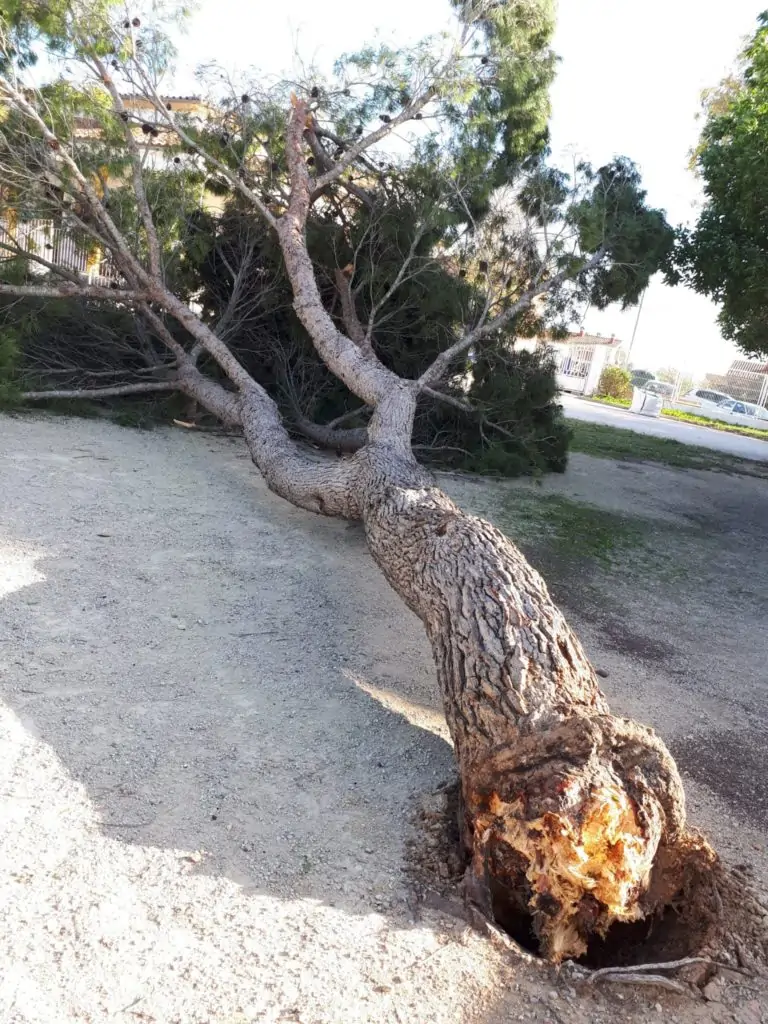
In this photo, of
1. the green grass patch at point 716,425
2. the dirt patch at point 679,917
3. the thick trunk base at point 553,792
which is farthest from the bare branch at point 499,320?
the green grass patch at point 716,425

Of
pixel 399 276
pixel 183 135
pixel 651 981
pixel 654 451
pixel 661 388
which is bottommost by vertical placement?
pixel 651 981

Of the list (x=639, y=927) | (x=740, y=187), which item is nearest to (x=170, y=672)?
(x=639, y=927)

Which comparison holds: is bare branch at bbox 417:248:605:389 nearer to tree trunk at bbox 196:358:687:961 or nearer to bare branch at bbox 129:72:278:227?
bare branch at bbox 129:72:278:227

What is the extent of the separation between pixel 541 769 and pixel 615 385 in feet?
92.9

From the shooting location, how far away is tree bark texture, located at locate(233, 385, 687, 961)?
7.02ft

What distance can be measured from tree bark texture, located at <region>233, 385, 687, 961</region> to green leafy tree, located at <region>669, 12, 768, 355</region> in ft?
19.4

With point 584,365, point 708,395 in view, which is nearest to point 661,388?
point 708,395

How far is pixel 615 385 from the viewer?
28.9m

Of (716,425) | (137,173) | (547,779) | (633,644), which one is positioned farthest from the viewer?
(716,425)

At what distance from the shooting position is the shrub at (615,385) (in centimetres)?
2880

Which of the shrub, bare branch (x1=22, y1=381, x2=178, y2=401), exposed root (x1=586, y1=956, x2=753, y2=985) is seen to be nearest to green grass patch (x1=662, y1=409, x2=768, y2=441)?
the shrub

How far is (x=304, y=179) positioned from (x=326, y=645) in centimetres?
484

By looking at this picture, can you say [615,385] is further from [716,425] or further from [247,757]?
[247,757]

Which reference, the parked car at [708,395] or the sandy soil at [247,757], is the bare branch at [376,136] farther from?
the parked car at [708,395]
